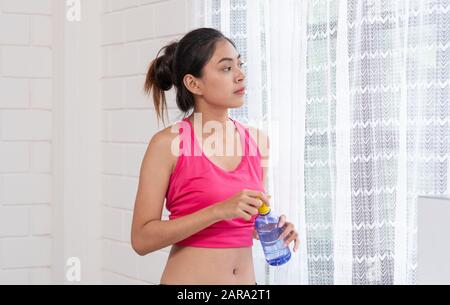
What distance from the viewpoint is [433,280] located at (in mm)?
1381

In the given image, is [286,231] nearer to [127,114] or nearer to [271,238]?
[271,238]

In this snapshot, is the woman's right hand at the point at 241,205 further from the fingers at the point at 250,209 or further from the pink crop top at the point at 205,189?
the pink crop top at the point at 205,189

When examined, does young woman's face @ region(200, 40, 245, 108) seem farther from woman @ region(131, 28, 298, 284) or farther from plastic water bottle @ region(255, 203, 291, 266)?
plastic water bottle @ region(255, 203, 291, 266)

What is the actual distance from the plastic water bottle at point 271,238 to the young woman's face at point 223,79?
0.29m

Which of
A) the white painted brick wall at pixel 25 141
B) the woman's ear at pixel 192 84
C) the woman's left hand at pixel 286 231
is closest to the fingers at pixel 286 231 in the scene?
the woman's left hand at pixel 286 231

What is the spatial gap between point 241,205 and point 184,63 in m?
0.43

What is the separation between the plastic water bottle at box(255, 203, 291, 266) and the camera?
1843 millimetres

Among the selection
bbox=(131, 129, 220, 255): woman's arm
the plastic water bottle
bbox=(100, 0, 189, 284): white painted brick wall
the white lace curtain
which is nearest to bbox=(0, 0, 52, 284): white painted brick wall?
bbox=(100, 0, 189, 284): white painted brick wall

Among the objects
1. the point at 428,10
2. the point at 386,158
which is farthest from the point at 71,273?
the point at 428,10

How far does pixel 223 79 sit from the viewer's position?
6.39 ft

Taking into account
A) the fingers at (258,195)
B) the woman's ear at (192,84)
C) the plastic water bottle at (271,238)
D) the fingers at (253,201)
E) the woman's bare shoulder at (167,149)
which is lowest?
the plastic water bottle at (271,238)

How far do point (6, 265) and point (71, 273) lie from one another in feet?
0.80

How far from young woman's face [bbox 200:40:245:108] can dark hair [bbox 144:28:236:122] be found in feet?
0.06

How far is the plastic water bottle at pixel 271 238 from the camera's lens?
1843mm
